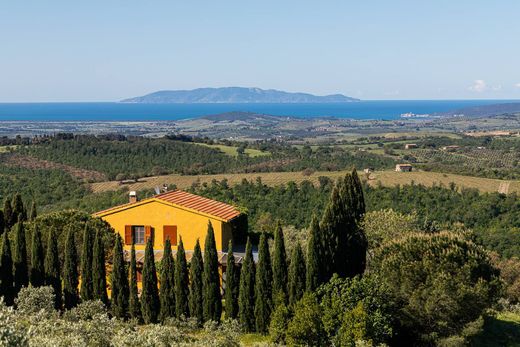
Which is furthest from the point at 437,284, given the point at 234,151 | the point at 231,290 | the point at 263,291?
the point at 234,151

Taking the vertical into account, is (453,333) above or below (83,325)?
below

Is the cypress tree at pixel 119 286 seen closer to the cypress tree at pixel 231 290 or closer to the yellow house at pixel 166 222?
the yellow house at pixel 166 222

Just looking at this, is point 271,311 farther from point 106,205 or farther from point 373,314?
point 106,205

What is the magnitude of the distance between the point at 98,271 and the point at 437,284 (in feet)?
46.3

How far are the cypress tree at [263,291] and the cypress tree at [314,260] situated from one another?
1.65m

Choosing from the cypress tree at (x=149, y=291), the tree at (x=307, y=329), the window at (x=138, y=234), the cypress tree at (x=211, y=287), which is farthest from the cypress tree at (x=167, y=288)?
the tree at (x=307, y=329)

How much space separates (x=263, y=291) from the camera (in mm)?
28141

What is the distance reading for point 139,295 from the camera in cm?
3122

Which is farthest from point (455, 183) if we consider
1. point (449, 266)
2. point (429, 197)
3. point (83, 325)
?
point (83, 325)

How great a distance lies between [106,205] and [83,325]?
39030 mm

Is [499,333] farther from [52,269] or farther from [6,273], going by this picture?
[6,273]

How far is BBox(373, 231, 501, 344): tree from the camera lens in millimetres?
25828

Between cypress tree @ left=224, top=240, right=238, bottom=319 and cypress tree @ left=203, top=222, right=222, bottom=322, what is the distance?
0.38 metres

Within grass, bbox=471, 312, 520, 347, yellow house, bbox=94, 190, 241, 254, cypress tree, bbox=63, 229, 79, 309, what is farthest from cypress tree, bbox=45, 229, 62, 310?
grass, bbox=471, 312, 520, 347
